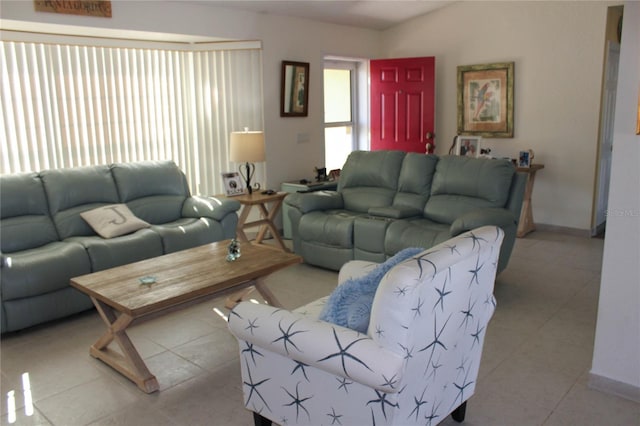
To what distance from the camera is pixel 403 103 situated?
6.53 m

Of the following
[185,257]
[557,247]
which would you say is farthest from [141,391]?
[557,247]

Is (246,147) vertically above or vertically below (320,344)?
above

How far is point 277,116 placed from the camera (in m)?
5.66

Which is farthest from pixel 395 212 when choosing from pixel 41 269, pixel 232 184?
pixel 41 269

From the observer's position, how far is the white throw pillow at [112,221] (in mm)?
4051

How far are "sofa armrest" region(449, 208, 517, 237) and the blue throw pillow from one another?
1.76 m

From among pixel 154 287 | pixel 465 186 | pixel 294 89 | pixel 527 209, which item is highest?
pixel 294 89

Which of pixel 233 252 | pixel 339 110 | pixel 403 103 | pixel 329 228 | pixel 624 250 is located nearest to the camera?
pixel 624 250

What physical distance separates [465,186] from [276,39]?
260cm

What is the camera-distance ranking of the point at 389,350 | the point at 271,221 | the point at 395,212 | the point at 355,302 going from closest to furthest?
the point at 389,350 → the point at 355,302 → the point at 395,212 → the point at 271,221

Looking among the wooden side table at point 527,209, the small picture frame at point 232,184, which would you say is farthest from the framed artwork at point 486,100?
the small picture frame at point 232,184

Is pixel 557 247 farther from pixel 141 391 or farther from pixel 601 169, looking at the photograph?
pixel 141 391

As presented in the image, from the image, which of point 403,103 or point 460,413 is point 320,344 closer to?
point 460,413

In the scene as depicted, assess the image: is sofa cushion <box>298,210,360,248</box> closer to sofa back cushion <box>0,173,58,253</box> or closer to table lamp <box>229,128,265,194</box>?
table lamp <box>229,128,265,194</box>
